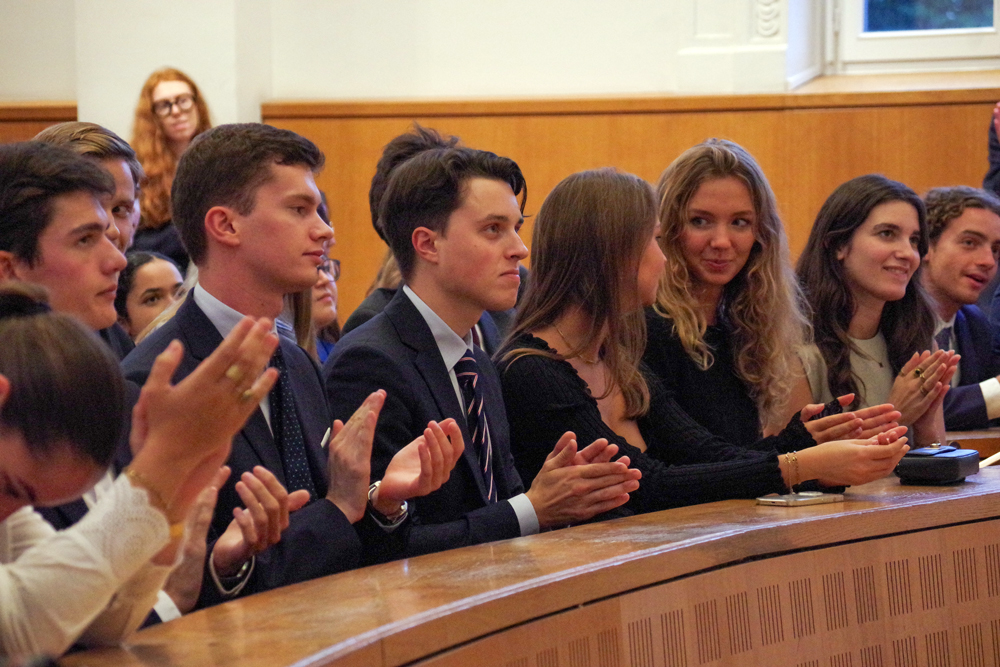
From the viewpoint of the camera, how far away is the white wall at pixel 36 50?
5840 mm

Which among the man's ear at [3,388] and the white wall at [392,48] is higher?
the white wall at [392,48]

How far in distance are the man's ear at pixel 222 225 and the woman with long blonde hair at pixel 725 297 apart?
1083 mm

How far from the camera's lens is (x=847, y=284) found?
10.9 ft

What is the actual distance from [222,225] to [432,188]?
0.50 m

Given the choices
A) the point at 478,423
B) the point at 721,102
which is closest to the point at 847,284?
the point at 478,423

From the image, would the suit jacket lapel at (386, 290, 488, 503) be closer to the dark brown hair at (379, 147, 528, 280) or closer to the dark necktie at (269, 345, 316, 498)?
the dark brown hair at (379, 147, 528, 280)

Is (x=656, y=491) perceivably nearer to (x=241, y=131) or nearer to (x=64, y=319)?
(x=241, y=131)

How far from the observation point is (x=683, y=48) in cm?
528

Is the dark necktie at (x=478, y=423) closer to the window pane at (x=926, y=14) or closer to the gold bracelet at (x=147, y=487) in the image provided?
the gold bracelet at (x=147, y=487)

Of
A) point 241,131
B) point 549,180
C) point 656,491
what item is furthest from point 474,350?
point 549,180

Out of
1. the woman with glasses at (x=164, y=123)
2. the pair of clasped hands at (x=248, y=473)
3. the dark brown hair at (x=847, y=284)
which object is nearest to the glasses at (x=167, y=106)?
the woman with glasses at (x=164, y=123)

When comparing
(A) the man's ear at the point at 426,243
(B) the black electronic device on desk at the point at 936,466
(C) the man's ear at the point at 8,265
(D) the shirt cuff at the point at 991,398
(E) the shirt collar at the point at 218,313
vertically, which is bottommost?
(B) the black electronic device on desk at the point at 936,466

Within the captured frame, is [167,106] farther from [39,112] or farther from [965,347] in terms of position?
[965,347]

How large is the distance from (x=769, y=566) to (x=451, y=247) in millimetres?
915
